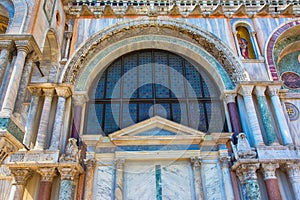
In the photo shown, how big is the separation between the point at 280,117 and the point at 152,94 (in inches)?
189

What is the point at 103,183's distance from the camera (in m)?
8.63

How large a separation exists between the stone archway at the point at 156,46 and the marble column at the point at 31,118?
44.9 inches

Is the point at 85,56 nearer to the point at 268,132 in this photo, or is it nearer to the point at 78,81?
the point at 78,81

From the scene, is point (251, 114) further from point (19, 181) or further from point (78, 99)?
point (19, 181)

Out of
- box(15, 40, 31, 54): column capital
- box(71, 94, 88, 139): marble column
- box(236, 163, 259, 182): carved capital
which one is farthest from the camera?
box(71, 94, 88, 139): marble column

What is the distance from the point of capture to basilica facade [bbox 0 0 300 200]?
315 inches

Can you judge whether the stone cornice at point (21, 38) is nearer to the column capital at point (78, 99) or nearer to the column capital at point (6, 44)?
A: the column capital at point (6, 44)

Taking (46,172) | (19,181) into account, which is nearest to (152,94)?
(46,172)

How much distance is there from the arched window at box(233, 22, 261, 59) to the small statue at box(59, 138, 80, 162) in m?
7.19

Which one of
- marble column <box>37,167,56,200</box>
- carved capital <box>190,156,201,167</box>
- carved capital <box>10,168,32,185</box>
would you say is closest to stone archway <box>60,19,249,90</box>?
carved capital <box>190,156,201,167</box>

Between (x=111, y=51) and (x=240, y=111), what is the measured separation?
18.8ft

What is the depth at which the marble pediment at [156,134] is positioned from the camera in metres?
8.98

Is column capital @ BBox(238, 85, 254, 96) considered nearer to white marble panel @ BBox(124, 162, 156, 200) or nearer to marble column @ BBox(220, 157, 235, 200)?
marble column @ BBox(220, 157, 235, 200)

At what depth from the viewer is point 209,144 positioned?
9.15 metres
